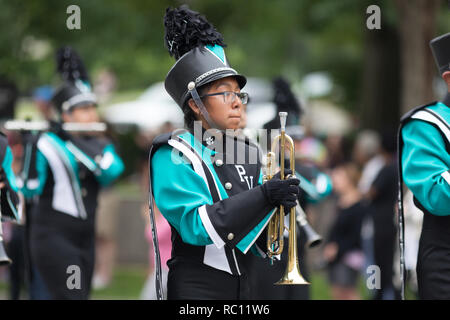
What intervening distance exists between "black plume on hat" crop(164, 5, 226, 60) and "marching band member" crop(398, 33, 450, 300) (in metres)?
1.22

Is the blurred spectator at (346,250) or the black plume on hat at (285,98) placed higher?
the black plume on hat at (285,98)

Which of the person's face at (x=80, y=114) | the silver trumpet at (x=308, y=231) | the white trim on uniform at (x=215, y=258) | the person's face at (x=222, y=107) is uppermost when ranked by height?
the person's face at (x=80, y=114)

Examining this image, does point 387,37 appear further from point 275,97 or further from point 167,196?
point 167,196

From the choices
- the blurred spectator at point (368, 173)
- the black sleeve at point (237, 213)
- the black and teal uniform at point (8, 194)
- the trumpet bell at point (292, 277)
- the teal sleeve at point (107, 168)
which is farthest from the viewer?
the blurred spectator at point (368, 173)

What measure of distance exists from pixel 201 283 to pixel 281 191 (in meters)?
0.68

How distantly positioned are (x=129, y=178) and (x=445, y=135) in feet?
44.5

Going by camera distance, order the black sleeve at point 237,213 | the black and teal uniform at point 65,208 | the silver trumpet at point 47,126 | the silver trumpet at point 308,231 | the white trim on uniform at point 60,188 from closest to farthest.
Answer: the black sleeve at point 237,213, the silver trumpet at point 308,231, the black and teal uniform at point 65,208, the white trim on uniform at point 60,188, the silver trumpet at point 47,126

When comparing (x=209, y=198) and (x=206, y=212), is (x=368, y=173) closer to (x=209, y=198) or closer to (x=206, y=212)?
(x=209, y=198)

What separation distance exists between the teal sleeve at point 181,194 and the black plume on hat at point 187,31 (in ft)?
2.00

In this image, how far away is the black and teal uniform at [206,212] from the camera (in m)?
4.47

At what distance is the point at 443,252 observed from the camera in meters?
4.92

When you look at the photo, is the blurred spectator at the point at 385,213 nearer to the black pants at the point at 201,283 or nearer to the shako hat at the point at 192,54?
the shako hat at the point at 192,54

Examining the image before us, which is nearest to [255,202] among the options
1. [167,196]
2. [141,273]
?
[167,196]
